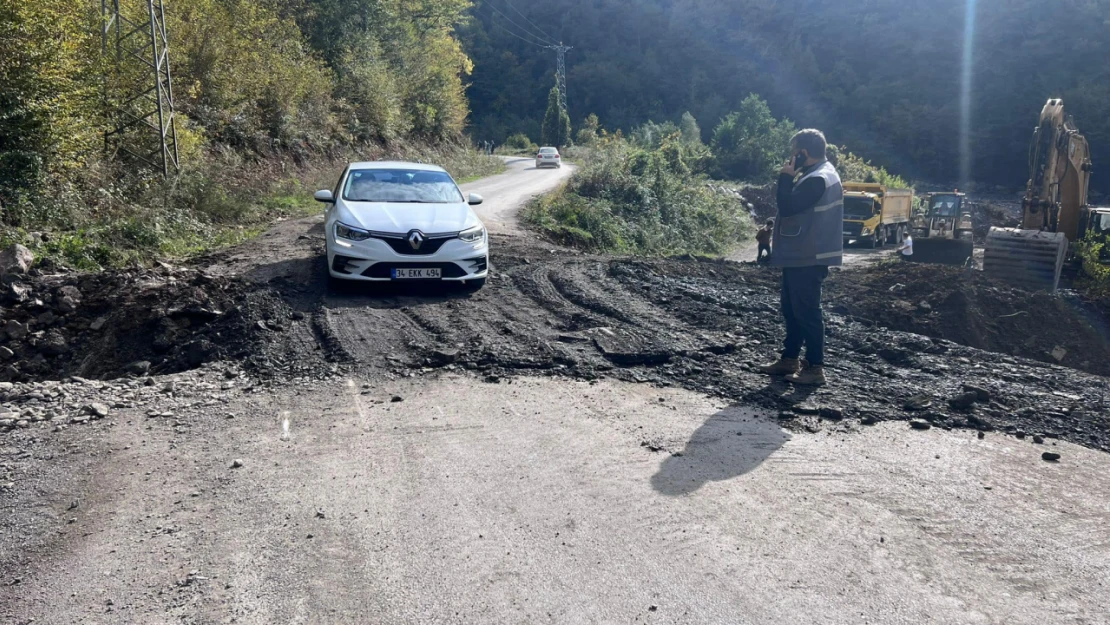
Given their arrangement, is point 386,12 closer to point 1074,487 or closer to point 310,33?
point 310,33

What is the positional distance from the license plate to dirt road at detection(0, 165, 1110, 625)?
1275 millimetres

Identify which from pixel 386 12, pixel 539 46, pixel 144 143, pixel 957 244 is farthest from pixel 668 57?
pixel 144 143

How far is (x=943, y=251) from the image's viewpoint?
23172 millimetres

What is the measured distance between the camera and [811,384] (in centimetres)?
644

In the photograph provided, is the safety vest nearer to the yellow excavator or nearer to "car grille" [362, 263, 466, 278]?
"car grille" [362, 263, 466, 278]

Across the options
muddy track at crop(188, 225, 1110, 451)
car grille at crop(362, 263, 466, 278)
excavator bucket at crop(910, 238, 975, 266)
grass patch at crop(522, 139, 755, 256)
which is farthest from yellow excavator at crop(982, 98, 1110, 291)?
car grille at crop(362, 263, 466, 278)

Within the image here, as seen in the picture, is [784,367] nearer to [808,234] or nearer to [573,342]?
[808,234]

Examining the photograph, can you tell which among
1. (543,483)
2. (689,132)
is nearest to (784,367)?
(543,483)

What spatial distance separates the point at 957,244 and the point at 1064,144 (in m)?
6.85

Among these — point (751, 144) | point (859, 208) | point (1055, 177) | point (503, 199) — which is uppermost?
point (751, 144)

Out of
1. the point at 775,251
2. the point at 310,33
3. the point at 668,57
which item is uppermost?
the point at 668,57

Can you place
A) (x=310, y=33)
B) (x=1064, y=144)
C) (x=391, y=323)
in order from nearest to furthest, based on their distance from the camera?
1. (x=391, y=323)
2. (x=1064, y=144)
3. (x=310, y=33)

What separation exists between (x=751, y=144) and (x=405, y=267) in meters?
47.2

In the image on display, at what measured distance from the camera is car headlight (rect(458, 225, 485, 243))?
9548mm
